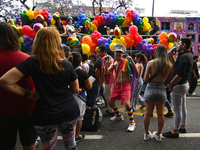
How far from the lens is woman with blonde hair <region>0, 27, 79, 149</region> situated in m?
1.44

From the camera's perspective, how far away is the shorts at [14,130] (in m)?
1.67

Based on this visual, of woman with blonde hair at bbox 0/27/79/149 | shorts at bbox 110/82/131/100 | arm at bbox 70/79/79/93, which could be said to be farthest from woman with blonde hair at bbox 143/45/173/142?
woman with blonde hair at bbox 0/27/79/149

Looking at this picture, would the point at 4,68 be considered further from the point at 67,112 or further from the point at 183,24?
the point at 183,24

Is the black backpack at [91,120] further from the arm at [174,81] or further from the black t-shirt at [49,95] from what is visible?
the black t-shirt at [49,95]

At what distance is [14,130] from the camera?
5.68 ft

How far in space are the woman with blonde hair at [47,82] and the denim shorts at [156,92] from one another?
1.66 m

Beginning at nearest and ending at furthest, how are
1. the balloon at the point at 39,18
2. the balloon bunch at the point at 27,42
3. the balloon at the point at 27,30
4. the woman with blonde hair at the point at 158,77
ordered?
the woman with blonde hair at the point at 158,77
the balloon at the point at 27,30
the balloon bunch at the point at 27,42
the balloon at the point at 39,18

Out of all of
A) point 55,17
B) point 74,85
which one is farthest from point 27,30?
point 74,85

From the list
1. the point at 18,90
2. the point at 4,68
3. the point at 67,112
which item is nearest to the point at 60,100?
the point at 67,112

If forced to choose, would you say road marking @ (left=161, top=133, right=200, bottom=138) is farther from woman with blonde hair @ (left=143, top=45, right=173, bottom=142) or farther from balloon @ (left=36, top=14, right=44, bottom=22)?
balloon @ (left=36, top=14, right=44, bottom=22)

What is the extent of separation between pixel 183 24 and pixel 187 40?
16.3 meters

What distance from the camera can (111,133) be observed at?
10.9 feet

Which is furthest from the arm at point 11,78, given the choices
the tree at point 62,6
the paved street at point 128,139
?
the tree at point 62,6

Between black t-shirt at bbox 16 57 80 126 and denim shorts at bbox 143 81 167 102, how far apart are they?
1.71m
